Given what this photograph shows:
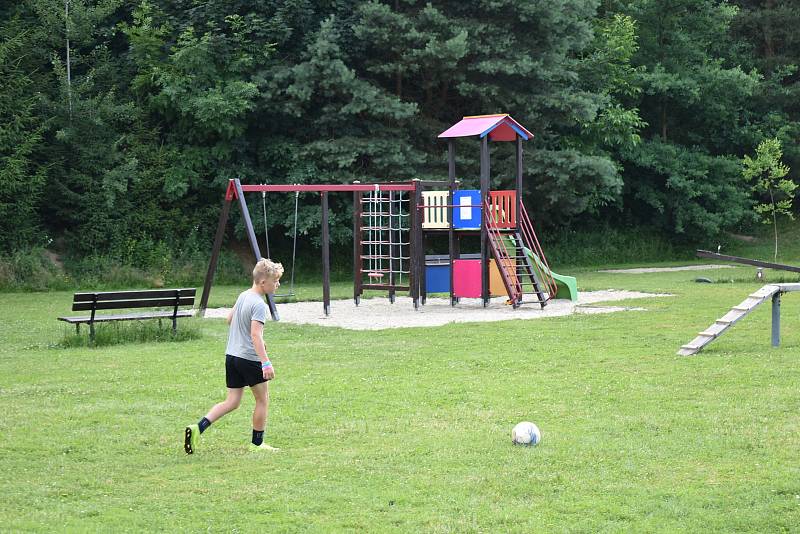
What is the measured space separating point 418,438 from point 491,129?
13612 millimetres

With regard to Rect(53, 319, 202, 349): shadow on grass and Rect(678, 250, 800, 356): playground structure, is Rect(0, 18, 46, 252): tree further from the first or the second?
Rect(678, 250, 800, 356): playground structure

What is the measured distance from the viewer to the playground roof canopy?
2150cm

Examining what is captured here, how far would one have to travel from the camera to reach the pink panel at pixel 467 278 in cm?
2164

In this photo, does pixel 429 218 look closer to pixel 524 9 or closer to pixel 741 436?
pixel 524 9

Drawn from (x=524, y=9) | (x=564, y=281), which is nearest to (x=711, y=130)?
(x=524, y=9)

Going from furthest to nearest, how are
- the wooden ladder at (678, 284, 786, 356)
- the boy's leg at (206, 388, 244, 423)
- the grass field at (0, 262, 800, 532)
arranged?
1. the wooden ladder at (678, 284, 786, 356)
2. the boy's leg at (206, 388, 244, 423)
3. the grass field at (0, 262, 800, 532)

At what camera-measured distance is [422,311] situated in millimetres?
20578

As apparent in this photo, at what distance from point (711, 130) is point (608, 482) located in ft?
118

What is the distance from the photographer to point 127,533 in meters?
6.27

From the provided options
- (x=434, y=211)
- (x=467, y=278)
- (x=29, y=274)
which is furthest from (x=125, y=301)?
(x=29, y=274)

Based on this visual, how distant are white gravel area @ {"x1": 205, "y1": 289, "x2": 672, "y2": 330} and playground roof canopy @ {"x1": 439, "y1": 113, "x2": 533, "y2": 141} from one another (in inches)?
138

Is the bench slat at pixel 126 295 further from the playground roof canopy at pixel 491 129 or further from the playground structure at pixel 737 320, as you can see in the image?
the playground roof canopy at pixel 491 129

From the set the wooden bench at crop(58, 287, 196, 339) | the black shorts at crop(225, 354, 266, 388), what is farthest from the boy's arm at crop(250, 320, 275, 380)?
the wooden bench at crop(58, 287, 196, 339)

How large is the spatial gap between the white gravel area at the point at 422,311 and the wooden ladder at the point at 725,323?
5201mm
